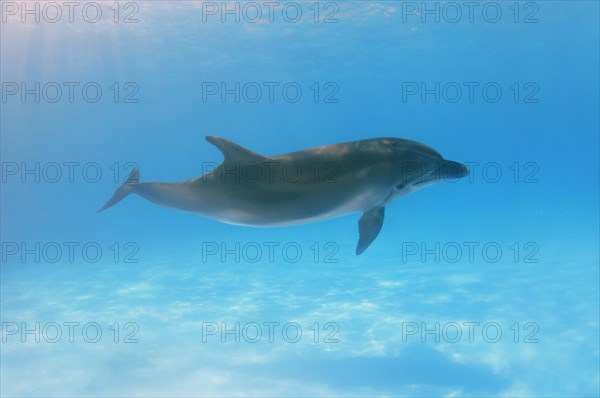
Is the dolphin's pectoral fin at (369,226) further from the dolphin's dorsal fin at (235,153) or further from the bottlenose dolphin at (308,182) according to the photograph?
the dolphin's dorsal fin at (235,153)

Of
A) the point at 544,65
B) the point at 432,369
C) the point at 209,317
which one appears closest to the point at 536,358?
the point at 432,369

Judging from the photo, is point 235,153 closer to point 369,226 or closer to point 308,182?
point 308,182

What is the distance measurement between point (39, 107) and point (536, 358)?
5574 centimetres

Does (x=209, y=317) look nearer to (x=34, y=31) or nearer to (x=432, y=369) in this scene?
(x=432, y=369)

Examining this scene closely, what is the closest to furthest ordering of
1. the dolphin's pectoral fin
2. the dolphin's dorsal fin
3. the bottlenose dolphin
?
the bottlenose dolphin < the dolphin's dorsal fin < the dolphin's pectoral fin

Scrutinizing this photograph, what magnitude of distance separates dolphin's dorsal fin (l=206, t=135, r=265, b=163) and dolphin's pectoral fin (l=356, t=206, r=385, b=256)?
161 centimetres

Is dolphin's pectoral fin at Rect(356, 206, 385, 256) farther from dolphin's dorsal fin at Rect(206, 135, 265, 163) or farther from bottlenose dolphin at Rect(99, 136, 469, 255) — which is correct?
dolphin's dorsal fin at Rect(206, 135, 265, 163)

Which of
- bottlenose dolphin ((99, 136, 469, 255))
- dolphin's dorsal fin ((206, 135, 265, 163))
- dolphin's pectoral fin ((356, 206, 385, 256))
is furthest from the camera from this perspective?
dolphin's pectoral fin ((356, 206, 385, 256))

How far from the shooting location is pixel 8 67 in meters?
36.3

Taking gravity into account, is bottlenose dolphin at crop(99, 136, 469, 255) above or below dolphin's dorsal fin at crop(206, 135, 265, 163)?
below

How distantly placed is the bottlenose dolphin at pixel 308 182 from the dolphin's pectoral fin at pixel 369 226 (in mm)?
14

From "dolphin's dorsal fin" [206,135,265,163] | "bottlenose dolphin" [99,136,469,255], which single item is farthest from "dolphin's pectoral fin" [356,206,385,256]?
"dolphin's dorsal fin" [206,135,265,163]

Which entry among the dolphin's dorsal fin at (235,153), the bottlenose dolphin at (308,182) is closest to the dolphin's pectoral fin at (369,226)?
the bottlenose dolphin at (308,182)

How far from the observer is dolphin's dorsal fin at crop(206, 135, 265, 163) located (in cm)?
621
